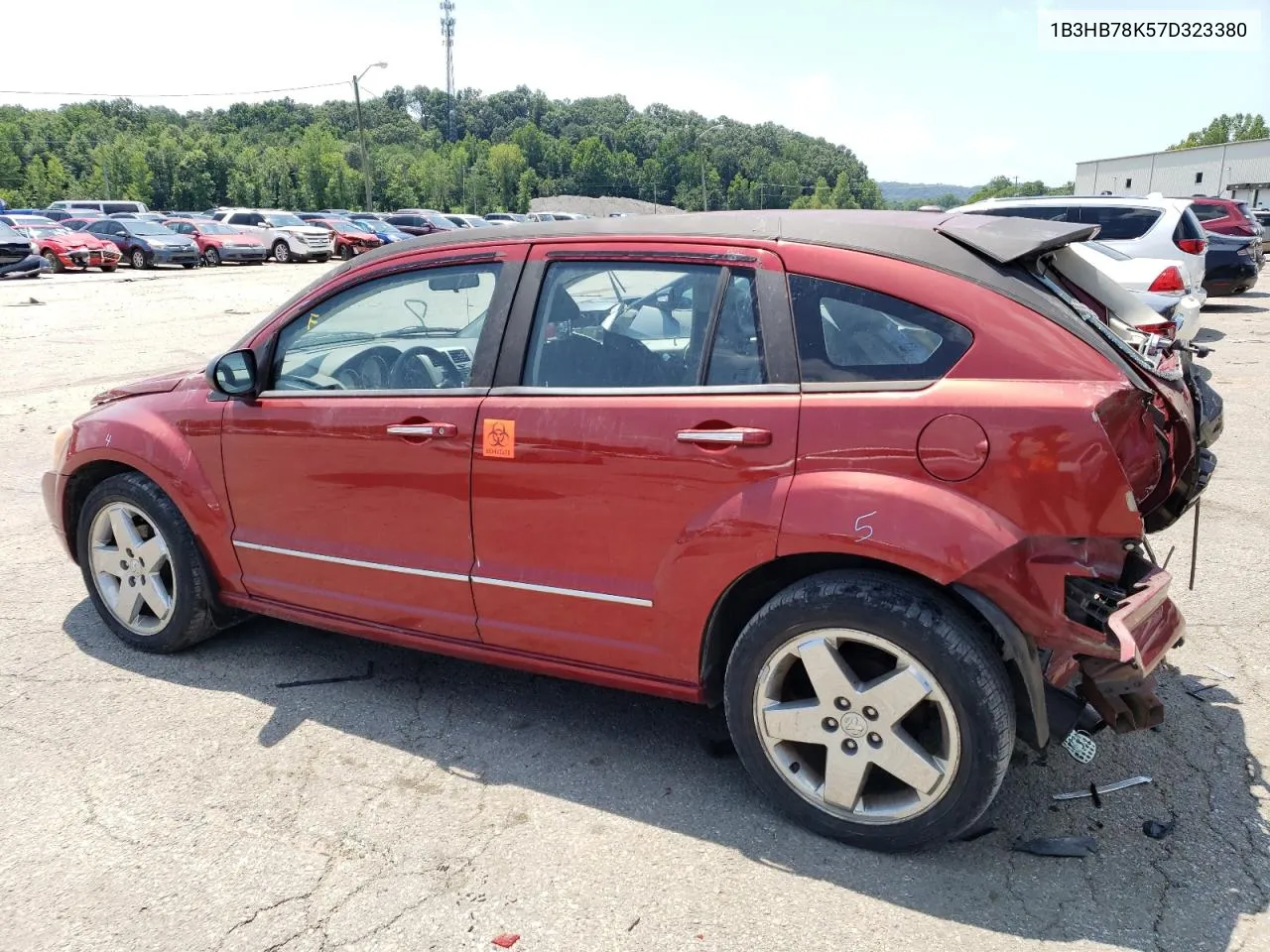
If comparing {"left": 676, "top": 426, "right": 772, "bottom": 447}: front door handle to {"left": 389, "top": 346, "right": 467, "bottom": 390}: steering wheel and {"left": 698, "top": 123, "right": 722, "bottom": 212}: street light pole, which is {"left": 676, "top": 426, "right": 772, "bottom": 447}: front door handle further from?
{"left": 698, "top": 123, "right": 722, "bottom": 212}: street light pole

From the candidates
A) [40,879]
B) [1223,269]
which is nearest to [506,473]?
[40,879]

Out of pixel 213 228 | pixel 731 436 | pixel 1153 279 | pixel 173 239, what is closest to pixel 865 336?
pixel 731 436

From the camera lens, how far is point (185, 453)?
3926 mm

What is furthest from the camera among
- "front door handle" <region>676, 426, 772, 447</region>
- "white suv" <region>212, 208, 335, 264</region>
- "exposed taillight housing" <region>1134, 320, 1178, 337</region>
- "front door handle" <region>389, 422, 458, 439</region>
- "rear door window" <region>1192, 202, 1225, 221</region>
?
"white suv" <region>212, 208, 335, 264</region>

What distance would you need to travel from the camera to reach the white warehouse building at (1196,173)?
210ft

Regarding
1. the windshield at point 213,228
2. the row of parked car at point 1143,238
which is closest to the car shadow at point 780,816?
the row of parked car at point 1143,238

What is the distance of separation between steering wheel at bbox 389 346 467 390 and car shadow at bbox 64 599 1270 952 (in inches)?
49.4

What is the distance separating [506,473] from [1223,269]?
684 inches

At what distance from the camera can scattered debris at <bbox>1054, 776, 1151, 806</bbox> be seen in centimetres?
306

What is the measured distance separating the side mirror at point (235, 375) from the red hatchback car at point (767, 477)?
12 millimetres

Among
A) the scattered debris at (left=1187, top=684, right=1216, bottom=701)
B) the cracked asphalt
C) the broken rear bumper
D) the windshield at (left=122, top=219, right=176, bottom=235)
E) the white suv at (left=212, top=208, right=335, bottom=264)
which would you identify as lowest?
the cracked asphalt

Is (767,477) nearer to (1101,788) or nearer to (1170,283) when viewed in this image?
(1101,788)

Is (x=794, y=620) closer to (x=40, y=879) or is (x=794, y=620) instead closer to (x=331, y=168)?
(x=40, y=879)

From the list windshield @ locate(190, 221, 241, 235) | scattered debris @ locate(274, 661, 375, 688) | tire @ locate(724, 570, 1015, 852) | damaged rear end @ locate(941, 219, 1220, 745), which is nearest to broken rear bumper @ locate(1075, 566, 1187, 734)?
damaged rear end @ locate(941, 219, 1220, 745)
